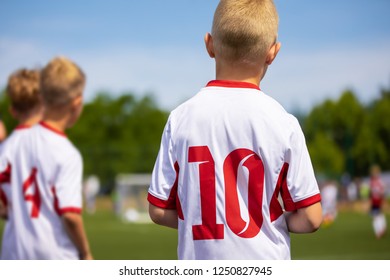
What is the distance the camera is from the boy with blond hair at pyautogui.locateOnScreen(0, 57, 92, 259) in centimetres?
331

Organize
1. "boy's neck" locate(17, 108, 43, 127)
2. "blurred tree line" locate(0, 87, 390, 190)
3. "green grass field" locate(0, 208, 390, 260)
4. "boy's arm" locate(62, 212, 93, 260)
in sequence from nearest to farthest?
"boy's arm" locate(62, 212, 93, 260), "boy's neck" locate(17, 108, 43, 127), "green grass field" locate(0, 208, 390, 260), "blurred tree line" locate(0, 87, 390, 190)

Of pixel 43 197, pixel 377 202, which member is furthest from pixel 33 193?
pixel 377 202

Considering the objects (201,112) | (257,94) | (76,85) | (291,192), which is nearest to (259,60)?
(257,94)

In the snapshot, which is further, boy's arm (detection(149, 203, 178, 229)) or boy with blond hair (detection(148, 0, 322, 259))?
boy's arm (detection(149, 203, 178, 229))

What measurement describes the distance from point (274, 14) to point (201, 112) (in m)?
0.41

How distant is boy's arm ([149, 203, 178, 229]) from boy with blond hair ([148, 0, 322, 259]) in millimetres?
57

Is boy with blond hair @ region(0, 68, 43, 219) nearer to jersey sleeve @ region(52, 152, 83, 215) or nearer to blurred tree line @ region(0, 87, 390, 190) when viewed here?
jersey sleeve @ region(52, 152, 83, 215)

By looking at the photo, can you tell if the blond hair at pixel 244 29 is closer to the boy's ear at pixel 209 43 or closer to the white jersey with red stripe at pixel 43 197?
the boy's ear at pixel 209 43

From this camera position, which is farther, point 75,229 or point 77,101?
point 77,101

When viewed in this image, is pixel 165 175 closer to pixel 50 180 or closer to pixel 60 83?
pixel 50 180

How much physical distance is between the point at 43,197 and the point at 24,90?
2.45 feet

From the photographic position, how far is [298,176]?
7.22 feet

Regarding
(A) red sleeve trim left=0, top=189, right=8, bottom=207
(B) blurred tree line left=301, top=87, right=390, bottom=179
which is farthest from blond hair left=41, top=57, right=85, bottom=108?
(B) blurred tree line left=301, top=87, right=390, bottom=179

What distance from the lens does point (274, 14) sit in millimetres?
2283
